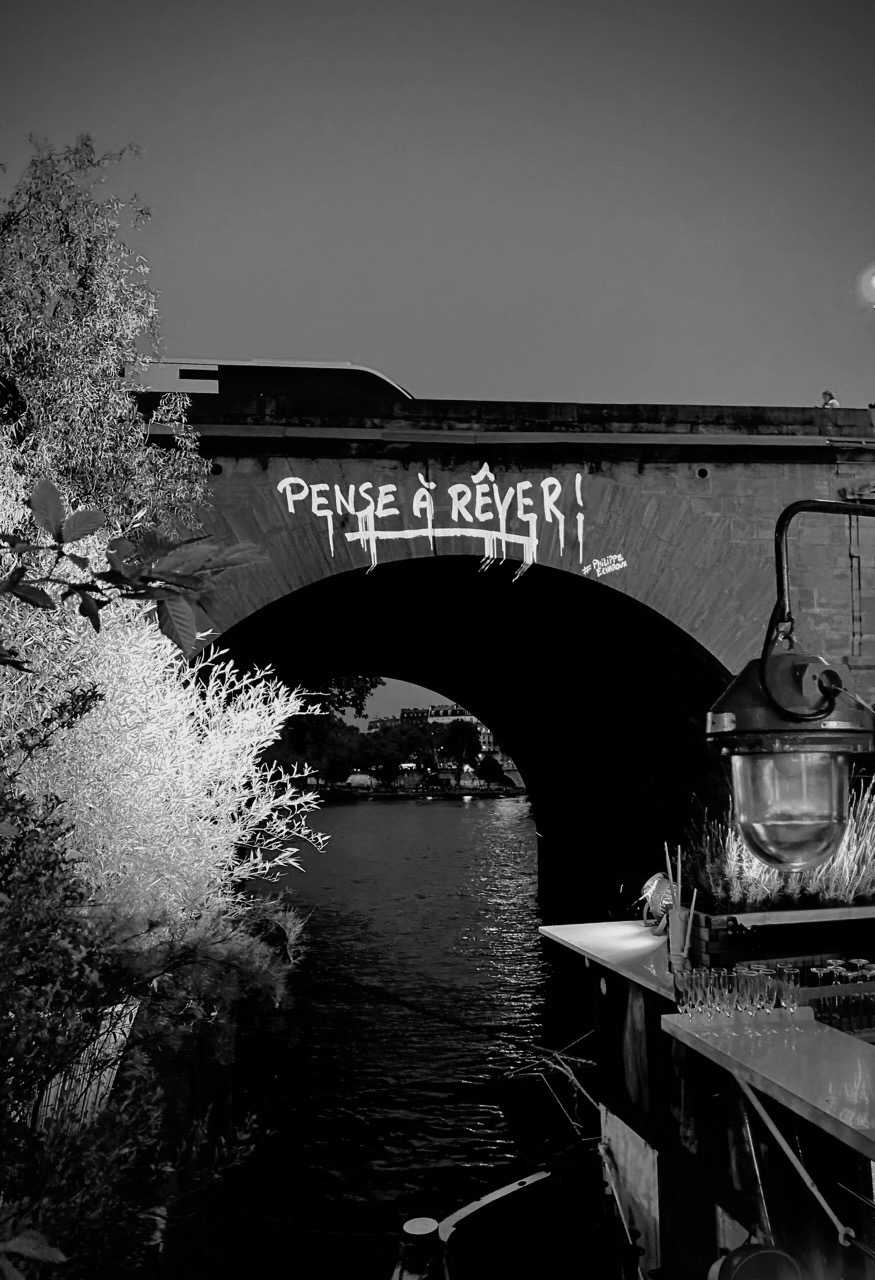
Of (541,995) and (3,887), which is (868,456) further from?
(3,887)

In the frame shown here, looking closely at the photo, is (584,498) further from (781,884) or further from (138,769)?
(138,769)

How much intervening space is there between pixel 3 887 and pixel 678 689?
8181 mm

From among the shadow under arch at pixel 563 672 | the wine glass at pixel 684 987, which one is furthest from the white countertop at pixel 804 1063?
the shadow under arch at pixel 563 672

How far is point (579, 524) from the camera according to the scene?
8430 millimetres

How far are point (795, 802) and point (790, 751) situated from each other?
135 millimetres

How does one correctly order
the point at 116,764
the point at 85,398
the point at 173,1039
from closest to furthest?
the point at 173,1039
the point at 116,764
the point at 85,398

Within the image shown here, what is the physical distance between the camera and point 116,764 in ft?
13.4

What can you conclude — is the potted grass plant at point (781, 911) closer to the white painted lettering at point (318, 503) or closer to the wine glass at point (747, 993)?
the wine glass at point (747, 993)

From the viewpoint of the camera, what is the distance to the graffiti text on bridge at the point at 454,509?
314 inches

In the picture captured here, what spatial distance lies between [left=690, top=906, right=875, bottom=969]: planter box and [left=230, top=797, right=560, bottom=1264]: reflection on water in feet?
6.77

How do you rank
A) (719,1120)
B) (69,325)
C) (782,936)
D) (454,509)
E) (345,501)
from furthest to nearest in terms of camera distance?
(454,509) → (345,501) → (69,325) → (782,936) → (719,1120)

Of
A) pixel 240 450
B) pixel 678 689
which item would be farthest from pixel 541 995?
pixel 240 450

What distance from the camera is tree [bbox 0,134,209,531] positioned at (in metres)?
6.18

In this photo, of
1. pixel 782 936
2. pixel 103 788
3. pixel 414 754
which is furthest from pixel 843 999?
pixel 414 754
